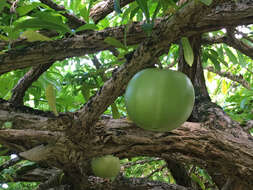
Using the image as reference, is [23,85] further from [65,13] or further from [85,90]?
[65,13]

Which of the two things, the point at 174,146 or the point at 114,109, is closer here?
the point at 174,146

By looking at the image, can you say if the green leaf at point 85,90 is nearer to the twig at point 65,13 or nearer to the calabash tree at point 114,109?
the calabash tree at point 114,109

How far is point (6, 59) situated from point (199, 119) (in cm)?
80

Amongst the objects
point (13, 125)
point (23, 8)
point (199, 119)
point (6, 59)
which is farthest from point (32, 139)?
point (199, 119)

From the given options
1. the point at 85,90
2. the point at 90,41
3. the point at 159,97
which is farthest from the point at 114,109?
the point at 159,97

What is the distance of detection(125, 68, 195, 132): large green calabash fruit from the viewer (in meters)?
0.76

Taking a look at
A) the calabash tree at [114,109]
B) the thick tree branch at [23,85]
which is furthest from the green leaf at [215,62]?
the thick tree branch at [23,85]

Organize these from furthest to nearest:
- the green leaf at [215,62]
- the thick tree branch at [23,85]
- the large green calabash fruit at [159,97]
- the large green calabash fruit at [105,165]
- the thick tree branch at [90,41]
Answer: the green leaf at [215,62]
the thick tree branch at [23,85]
the large green calabash fruit at [105,165]
the thick tree branch at [90,41]
the large green calabash fruit at [159,97]

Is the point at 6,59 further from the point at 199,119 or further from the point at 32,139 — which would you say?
the point at 199,119

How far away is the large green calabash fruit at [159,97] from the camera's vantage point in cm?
76

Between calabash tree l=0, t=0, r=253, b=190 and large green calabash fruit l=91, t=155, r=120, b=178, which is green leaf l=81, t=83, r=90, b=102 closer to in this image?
calabash tree l=0, t=0, r=253, b=190

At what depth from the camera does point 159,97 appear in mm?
757

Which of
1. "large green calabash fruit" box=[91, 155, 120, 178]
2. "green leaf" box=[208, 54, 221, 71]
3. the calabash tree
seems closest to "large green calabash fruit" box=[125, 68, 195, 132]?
the calabash tree

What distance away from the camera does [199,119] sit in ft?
3.76
